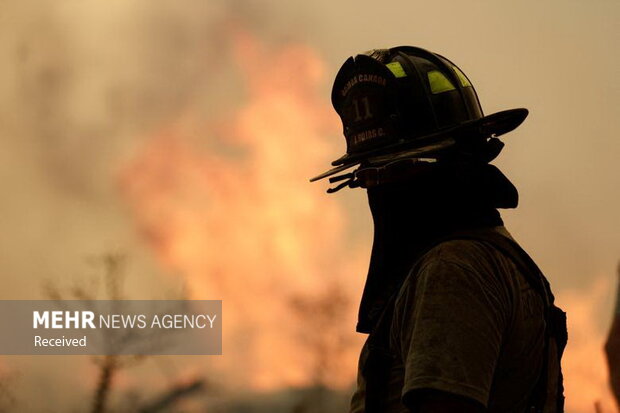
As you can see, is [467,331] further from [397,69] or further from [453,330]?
[397,69]

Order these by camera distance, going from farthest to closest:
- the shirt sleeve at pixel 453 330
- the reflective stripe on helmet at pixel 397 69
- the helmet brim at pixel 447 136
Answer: the reflective stripe on helmet at pixel 397 69 → the helmet brim at pixel 447 136 → the shirt sleeve at pixel 453 330

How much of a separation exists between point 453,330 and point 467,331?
4 cm

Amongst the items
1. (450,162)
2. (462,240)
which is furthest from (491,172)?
(462,240)

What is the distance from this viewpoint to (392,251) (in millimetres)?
3668

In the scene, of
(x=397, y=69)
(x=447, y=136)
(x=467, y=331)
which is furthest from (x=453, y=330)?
(x=397, y=69)

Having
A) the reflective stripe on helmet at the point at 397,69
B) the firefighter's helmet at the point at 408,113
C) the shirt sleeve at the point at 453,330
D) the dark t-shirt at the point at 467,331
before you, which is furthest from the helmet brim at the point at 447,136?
the shirt sleeve at the point at 453,330

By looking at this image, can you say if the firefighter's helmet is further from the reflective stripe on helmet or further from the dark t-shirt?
the dark t-shirt

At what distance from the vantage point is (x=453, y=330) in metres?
3.01

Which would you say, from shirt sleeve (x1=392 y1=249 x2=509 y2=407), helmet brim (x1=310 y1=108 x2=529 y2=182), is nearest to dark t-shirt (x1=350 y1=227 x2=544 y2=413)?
shirt sleeve (x1=392 y1=249 x2=509 y2=407)

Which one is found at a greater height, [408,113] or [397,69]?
[397,69]

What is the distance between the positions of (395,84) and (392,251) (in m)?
0.60

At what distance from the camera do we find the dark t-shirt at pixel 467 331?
2979 millimetres

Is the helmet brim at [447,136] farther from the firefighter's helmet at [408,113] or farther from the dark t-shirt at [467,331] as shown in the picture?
the dark t-shirt at [467,331]

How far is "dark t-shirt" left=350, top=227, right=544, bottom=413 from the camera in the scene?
2979 mm
